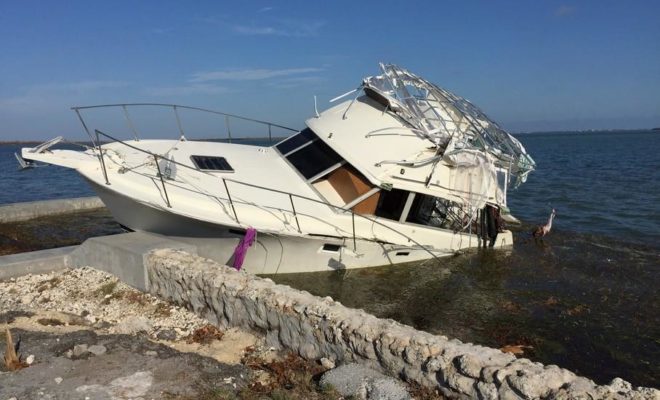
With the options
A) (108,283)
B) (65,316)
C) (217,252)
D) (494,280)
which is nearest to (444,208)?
(494,280)

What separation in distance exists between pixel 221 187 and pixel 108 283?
104 inches

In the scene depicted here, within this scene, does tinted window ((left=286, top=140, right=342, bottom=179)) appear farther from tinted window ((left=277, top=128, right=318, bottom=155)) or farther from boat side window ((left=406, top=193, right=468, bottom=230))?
boat side window ((left=406, top=193, right=468, bottom=230))

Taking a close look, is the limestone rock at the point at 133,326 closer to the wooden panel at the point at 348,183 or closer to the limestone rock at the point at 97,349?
the limestone rock at the point at 97,349

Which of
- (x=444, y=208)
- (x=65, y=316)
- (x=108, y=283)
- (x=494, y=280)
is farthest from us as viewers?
→ (x=444, y=208)

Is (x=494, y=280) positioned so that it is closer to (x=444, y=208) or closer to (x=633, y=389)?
(x=444, y=208)

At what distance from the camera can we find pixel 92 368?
15.0ft

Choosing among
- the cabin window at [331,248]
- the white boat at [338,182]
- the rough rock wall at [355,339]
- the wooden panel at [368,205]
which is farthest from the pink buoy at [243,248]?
the wooden panel at [368,205]

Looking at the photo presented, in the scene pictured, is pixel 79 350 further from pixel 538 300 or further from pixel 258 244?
pixel 538 300

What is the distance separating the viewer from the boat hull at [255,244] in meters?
7.97

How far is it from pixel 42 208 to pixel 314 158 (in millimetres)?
8793

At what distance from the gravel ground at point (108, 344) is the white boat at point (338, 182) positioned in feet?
5.75

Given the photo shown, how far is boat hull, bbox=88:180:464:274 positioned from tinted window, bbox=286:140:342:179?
171cm

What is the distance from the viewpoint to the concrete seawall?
13.2m

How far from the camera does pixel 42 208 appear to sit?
14.0m
